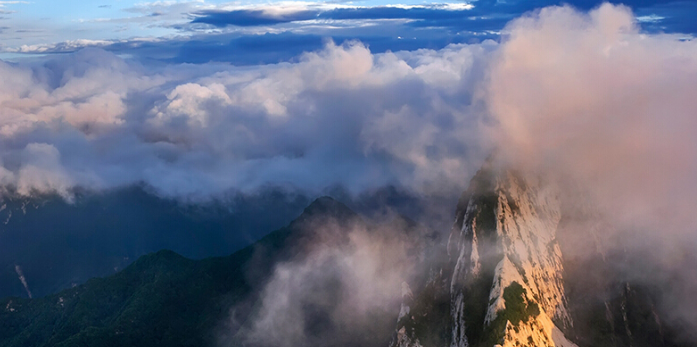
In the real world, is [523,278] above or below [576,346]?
above

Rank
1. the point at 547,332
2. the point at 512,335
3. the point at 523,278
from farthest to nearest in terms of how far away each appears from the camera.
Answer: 1. the point at 523,278
2. the point at 547,332
3. the point at 512,335

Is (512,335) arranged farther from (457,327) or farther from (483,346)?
(457,327)

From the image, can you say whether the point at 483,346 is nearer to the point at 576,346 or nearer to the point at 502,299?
the point at 502,299

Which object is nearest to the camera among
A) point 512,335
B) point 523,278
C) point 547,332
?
point 512,335

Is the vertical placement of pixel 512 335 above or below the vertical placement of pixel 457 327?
above

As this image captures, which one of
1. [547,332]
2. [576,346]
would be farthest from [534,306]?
[576,346]

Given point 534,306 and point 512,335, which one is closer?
point 512,335

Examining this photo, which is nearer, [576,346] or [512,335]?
[512,335]

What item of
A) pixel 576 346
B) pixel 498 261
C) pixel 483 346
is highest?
pixel 498 261

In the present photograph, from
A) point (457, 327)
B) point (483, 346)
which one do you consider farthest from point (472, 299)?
point (483, 346)
